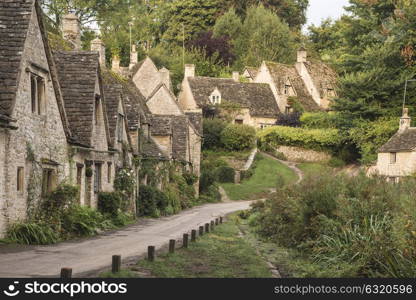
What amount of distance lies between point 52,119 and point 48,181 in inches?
90.4

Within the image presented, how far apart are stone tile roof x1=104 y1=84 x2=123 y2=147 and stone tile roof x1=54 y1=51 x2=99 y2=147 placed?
391 cm

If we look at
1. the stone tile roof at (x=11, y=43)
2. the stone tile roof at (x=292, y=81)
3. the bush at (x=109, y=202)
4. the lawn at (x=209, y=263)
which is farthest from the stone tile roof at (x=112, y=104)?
the stone tile roof at (x=292, y=81)

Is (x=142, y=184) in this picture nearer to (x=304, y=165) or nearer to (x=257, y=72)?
(x=304, y=165)

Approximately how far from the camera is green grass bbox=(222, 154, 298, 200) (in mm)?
55656

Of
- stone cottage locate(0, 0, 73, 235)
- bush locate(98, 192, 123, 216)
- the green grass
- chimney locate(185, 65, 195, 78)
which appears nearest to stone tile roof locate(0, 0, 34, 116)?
stone cottage locate(0, 0, 73, 235)


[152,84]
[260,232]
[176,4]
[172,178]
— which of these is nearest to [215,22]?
[176,4]

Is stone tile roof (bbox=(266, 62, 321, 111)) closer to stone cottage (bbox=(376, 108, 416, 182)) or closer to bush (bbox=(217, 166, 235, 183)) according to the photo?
bush (bbox=(217, 166, 235, 183))

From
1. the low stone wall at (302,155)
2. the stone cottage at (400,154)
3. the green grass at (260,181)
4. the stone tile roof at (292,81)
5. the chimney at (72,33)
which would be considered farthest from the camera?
the stone tile roof at (292,81)

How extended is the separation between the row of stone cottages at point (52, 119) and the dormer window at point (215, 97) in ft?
115

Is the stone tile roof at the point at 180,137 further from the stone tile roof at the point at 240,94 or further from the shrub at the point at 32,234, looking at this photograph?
the shrub at the point at 32,234

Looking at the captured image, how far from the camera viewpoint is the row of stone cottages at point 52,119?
64.1 feet

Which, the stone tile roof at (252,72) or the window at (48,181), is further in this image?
the stone tile roof at (252,72)

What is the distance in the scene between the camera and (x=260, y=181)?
58469 mm

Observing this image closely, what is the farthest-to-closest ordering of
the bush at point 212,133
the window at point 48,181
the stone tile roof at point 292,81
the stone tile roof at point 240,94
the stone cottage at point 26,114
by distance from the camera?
the stone tile roof at point 292,81
the stone tile roof at point 240,94
the bush at point 212,133
the window at point 48,181
the stone cottage at point 26,114
